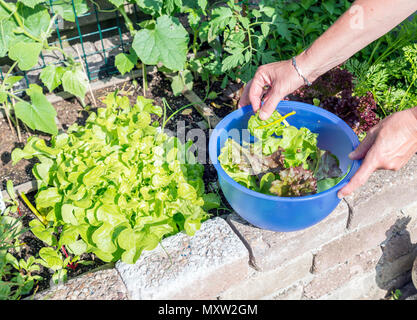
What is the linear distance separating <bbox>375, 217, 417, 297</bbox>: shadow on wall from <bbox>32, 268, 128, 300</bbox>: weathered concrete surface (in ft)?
4.05

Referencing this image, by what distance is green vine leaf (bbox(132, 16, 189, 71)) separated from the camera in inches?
79.2

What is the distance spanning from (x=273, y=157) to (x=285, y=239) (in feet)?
1.01

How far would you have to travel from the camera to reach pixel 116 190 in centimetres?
166

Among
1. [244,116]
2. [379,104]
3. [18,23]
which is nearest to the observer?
[244,116]

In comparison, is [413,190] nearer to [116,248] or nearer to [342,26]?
[342,26]

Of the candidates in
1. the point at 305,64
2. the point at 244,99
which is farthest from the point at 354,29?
the point at 244,99

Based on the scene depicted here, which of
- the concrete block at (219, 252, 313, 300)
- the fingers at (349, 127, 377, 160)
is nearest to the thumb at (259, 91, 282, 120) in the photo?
the fingers at (349, 127, 377, 160)

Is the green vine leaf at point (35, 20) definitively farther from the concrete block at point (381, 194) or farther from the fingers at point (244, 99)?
the concrete block at point (381, 194)

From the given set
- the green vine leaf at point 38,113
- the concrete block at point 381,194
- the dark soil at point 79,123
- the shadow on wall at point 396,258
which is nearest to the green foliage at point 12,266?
the dark soil at point 79,123

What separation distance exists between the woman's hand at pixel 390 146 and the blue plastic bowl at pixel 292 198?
7 cm

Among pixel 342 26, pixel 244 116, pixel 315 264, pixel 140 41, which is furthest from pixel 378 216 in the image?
pixel 140 41

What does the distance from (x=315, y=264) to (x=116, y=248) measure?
83cm

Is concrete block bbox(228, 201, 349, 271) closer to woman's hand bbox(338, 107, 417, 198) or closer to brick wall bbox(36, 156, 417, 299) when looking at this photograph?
brick wall bbox(36, 156, 417, 299)

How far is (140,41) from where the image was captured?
2.02 metres
